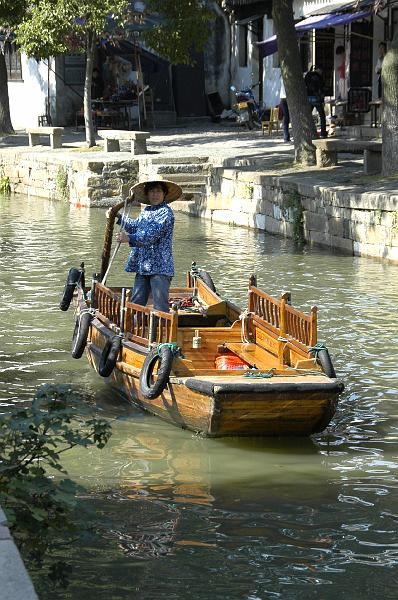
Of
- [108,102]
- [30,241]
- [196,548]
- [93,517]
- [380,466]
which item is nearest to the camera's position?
[93,517]

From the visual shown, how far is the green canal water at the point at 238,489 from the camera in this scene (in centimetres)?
645

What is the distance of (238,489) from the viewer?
8000 mm

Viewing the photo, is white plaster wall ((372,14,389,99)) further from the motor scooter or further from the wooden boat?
the wooden boat

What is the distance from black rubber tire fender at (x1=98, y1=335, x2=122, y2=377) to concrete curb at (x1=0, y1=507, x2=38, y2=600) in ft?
17.2

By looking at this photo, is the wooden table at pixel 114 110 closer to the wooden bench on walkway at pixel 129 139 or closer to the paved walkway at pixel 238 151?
the paved walkway at pixel 238 151

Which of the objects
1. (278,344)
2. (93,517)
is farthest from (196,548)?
(278,344)

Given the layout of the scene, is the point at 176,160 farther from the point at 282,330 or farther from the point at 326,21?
Result: the point at 282,330

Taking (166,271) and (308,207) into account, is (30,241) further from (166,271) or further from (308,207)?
(166,271)

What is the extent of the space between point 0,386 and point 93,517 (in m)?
4.86

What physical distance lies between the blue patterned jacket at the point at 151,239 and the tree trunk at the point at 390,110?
8.77 metres

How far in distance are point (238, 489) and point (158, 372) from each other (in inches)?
51.8

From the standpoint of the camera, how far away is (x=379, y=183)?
18.5m

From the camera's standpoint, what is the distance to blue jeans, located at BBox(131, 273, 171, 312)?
34.8ft

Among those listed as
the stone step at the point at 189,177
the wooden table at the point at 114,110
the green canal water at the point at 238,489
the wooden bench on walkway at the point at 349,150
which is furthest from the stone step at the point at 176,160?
the green canal water at the point at 238,489
